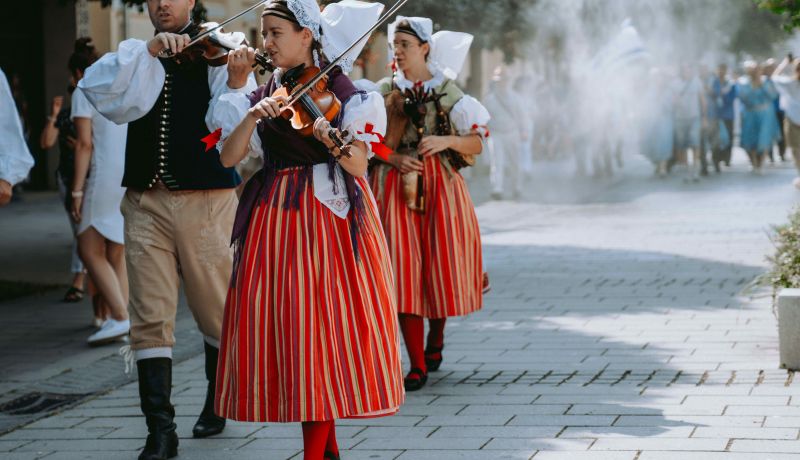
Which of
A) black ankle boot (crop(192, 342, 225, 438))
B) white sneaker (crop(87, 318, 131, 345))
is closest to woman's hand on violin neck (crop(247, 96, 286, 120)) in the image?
black ankle boot (crop(192, 342, 225, 438))

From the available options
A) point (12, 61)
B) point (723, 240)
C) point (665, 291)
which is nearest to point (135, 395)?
point (665, 291)

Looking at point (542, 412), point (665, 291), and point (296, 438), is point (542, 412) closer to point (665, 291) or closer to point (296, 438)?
point (296, 438)

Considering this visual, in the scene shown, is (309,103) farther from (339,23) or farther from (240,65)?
(240,65)

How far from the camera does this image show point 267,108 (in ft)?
15.0

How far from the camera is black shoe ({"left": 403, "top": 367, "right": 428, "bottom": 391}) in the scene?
22.2 feet

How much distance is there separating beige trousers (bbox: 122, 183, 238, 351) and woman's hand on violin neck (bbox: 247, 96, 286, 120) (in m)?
1.10

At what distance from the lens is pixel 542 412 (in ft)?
20.0

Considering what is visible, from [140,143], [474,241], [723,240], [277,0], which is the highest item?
[277,0]

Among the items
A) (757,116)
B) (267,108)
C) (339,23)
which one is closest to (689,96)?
(757,116)

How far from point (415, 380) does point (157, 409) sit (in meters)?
1.64

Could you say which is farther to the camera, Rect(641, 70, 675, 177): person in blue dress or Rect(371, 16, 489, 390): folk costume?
Rect(641, 70, 675, 177): person in blue dress

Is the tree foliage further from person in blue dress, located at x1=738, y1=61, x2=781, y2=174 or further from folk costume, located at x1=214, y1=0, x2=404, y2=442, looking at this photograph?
person in blue dress, located at x1=738, y1=61, x2=781, y2=174

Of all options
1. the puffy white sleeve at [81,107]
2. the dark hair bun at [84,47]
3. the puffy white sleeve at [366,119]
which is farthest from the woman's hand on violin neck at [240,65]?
the dark hair bun at [84,47]

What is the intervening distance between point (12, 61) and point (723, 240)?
13.5 m
